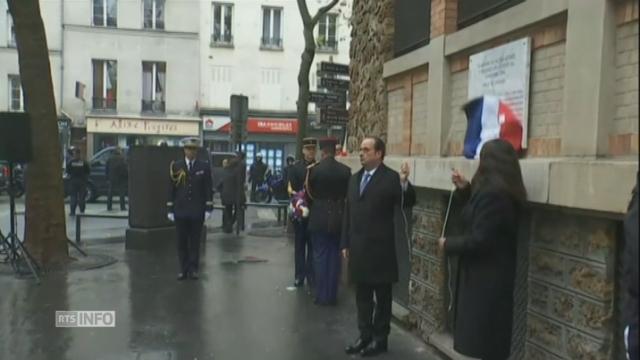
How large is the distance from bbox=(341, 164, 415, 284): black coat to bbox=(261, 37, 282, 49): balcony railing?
29262 mm

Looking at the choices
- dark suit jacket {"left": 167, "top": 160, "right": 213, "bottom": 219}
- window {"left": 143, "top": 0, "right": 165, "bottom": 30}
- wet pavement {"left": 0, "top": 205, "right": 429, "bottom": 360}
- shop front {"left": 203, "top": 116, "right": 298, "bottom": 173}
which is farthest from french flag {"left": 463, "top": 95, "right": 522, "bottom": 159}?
window {"left": 143, "top": 0, "right": 165, "bottom": 30}

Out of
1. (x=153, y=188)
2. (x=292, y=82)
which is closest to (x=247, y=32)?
(x=292, y=82)

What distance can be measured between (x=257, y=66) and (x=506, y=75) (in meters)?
29.7

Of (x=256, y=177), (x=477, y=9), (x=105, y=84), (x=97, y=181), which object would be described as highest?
(x=105, y=84)

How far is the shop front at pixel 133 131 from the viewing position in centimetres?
3206

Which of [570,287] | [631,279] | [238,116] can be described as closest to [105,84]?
[238,116]

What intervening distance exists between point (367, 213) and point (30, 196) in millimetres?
6495

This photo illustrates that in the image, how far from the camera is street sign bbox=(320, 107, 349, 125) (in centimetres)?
1321

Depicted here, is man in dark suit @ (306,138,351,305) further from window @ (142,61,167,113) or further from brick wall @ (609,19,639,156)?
window @ (142,61,167,113)

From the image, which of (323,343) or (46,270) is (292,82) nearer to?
(46,270)

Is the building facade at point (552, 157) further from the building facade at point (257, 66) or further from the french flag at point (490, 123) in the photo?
the building facade at point (257, 66)

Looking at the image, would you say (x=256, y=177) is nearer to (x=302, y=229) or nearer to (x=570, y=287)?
(x=302, y=229)

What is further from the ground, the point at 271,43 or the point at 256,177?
the point at 271,43

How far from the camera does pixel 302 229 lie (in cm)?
838
